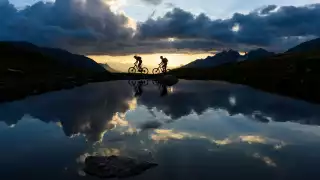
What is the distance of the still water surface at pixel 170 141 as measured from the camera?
2092 cm

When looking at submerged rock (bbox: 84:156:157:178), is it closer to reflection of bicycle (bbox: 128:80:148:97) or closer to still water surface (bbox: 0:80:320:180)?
still water surface (bbox: 0:80:320:180)

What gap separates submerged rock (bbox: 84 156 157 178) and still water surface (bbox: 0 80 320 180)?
581 mm

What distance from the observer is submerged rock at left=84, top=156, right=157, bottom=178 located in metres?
19.2

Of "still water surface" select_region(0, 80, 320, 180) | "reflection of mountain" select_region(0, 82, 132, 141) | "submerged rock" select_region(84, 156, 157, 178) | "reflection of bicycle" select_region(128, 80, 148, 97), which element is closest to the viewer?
"submerged rock" select_region(84, 156, 157, 178)

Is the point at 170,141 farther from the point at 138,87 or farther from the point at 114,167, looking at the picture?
the point at 138,87

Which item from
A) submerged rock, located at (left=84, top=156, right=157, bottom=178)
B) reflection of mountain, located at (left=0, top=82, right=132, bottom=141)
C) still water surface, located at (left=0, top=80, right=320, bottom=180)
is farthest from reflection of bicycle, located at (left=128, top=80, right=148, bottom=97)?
submerged rock, located at (left=84, top=156, right=157, bottom=178)

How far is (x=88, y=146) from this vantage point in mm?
26703

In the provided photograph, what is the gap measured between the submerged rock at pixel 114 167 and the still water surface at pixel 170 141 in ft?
1.90

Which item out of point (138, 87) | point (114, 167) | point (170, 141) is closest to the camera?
point (114, 167)

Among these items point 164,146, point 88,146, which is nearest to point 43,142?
point 88,146

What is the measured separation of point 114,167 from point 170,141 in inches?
377

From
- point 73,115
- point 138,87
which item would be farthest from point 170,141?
point 138,87

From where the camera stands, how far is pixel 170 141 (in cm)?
2883

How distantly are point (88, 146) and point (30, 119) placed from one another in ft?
57.1
